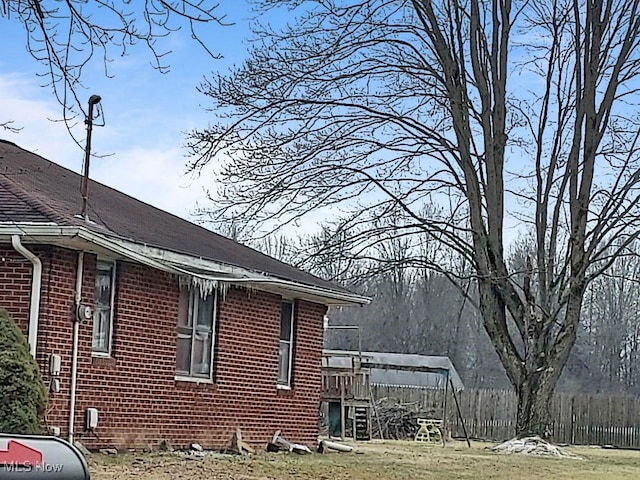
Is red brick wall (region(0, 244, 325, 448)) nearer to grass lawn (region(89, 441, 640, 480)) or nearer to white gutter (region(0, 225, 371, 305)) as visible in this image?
white gutter (region(0, 225, 371, 305))

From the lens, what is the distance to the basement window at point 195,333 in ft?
56.0

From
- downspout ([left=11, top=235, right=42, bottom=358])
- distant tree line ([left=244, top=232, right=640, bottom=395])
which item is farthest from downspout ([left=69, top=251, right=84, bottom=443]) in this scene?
distant tree line ([left=244, top=232, right=640, bottom=395])

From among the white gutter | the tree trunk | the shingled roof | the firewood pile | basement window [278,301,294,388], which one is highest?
the shingled roof

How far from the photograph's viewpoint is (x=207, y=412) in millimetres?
17516

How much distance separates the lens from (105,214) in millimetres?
16594

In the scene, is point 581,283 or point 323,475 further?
point 581,283

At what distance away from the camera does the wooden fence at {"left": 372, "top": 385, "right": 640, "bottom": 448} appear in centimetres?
3447

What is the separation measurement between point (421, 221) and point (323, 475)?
9.76 metres

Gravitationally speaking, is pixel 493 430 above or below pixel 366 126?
below

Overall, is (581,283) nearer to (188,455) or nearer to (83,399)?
(188,455)

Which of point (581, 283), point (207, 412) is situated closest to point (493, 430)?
point (581, 283)

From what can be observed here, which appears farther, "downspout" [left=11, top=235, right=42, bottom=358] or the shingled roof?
the shingled roof

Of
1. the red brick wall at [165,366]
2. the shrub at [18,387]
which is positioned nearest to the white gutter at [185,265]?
the red brick wall at [165,366]

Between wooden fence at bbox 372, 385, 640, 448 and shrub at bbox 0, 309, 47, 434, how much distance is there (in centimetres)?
2211
